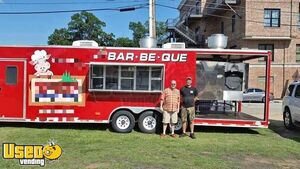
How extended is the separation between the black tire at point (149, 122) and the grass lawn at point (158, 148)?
42cm

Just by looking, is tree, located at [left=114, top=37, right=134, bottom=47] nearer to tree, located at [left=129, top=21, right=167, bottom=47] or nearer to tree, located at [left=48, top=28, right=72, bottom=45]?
tree, located at [left=129, top=21, right=167, bottom=47]

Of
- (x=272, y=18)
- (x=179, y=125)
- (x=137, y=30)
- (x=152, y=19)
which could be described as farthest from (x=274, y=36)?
(x=137, y=30)

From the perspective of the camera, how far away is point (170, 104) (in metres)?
11.7

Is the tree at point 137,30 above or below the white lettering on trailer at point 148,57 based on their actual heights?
above

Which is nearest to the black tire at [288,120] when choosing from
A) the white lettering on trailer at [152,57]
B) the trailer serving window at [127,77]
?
the trailer serving window at [127,77]

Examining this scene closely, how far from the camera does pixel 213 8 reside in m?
46.8

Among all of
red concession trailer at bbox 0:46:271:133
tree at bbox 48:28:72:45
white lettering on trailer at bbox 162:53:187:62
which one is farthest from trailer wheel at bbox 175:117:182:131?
tree at bbox 48:28:72:45

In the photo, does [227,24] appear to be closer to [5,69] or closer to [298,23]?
[298,23]

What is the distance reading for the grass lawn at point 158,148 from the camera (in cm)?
839

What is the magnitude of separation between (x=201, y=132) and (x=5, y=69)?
6.75 metres

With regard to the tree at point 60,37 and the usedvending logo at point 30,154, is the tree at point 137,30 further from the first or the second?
the usedvending logo at point 30,154

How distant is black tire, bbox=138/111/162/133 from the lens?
12633 mm

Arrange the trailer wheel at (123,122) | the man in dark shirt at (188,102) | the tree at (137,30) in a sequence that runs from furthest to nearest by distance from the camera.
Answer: the tree at (137,30), the trailer wheel at (123,122), the man in dark shirt at (188,102)

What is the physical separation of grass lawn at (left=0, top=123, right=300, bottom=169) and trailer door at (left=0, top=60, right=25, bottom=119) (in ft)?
1.82
